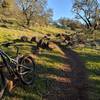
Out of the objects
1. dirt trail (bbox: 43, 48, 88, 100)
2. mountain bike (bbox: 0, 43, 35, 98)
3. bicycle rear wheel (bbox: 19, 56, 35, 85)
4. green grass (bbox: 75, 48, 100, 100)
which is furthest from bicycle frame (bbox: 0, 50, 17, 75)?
green grass (bbox: 75, 48, 100, 100)

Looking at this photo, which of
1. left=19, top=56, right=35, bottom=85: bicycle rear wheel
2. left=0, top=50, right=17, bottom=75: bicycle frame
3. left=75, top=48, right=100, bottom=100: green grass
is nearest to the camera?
left=0, top=50, right=17, bottom=75: bicycle frame

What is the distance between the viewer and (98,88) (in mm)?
13359

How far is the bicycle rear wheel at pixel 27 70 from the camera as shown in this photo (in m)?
11.8

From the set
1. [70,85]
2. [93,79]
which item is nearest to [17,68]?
[70,85]

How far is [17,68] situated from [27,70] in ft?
3.05

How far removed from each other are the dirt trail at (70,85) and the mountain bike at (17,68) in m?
1.04

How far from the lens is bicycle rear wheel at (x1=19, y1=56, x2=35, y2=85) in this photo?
1176 centimetres

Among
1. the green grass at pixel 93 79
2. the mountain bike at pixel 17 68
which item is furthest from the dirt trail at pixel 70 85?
the mountain bike at pixel 17 68

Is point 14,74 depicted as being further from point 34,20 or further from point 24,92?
point 34,20

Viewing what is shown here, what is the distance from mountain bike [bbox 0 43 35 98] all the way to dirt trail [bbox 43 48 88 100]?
1037 mm

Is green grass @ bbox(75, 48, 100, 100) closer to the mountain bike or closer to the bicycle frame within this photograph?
the mountain bike

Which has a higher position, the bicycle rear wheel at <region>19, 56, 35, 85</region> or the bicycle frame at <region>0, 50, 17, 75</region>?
the bicycle frame at <region>0, 50, 17, 75</region>

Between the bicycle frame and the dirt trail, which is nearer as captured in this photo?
the bicycle frame

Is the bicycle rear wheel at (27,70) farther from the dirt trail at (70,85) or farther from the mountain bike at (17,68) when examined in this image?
the dirt trail at (70,85)
